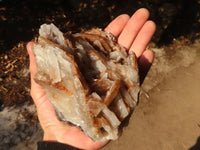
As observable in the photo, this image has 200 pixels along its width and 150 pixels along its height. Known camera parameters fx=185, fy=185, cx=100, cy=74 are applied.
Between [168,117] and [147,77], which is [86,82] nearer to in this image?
[168,117]

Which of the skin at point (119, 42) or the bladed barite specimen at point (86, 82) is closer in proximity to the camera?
the bladed barite specimen at point (86, 82)

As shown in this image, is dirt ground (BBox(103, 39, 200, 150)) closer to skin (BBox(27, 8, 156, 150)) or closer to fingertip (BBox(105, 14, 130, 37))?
skin (BBox(27, 8, 156, 150))

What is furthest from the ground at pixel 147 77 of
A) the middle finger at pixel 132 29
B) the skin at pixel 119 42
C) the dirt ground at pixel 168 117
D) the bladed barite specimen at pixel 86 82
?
the bladed barite specimen at pixel 86 82

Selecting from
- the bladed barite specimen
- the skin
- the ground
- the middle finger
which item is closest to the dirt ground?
the ground

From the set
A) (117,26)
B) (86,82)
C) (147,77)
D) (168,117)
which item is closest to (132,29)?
(117,26)

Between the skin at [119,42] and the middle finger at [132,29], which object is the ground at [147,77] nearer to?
the skin at [119,42]
